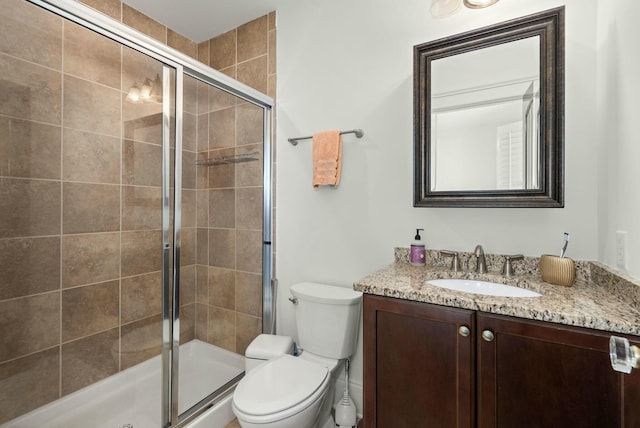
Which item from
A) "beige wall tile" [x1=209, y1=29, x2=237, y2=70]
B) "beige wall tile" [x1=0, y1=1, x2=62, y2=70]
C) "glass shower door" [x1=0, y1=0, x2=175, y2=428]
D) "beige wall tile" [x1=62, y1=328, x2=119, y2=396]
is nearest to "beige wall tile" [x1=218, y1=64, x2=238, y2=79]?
"beige wall tile" [x1=209, y1=29, x2=237, y2=70]

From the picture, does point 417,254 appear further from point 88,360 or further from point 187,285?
point 88,360

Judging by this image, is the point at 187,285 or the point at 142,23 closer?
the point at 187,285

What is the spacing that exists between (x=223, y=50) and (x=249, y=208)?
1.34 m

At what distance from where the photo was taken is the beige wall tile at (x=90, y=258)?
5.06 ft

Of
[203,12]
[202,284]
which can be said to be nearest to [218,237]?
[202,284]

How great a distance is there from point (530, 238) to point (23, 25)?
2390 millimetres

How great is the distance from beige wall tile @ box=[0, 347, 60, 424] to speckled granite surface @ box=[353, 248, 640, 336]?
65.6 inches

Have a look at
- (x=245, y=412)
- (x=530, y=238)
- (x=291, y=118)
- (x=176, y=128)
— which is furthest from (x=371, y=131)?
(x=245, y=412)

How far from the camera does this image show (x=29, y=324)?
142 centimetres

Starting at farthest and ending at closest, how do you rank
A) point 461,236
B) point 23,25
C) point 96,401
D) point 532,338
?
point 96,401 → point 461,236 → point 23,25 → point 532,338

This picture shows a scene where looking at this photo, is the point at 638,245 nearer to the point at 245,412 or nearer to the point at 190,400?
the point at 245,412

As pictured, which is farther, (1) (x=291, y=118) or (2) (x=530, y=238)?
(1) (x=291, y=118)

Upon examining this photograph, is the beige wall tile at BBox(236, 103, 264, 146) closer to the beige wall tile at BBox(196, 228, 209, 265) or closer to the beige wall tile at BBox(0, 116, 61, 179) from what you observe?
the beige wall tile at BBox(196, 228, 209, 265)

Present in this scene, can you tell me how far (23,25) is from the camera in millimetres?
1223
